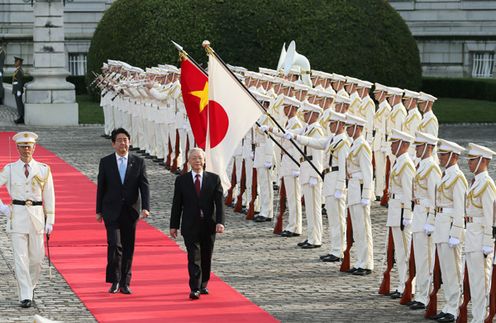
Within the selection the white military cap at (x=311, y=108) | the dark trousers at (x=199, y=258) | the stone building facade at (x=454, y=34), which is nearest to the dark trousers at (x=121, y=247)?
the dark trousers at (x=199, y=258)

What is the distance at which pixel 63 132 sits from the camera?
31.8 m

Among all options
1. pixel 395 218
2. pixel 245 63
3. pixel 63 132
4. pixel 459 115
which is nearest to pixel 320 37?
pixel 245 63

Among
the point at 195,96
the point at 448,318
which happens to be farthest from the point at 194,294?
the point at 195,96

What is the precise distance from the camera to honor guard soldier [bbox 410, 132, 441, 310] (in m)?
13.6

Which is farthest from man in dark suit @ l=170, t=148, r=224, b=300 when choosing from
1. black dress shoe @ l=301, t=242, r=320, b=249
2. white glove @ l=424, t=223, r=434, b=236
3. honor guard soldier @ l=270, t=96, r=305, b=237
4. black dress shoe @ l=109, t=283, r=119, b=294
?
honor guard soldier @ l=270, t=96, r=305, b=237

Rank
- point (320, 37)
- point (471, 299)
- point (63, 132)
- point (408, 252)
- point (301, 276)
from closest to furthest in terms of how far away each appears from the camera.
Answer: point (471, 299) → point (408, 252) → point (301, 276) → point (63, 132) → point (320, 37)

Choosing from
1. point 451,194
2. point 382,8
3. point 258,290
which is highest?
point 382,8

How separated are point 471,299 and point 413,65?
75.3ft

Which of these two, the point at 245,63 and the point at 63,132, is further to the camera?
the point at 245,63

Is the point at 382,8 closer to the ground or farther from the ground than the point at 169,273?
farther from the ground

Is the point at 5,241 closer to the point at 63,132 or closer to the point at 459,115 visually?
the point at 63,132

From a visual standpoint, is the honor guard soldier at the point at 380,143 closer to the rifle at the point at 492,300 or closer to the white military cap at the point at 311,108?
the white military cap at the point at 311,108

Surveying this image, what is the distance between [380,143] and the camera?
69.8ft

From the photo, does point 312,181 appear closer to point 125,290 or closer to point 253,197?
point 253,197
